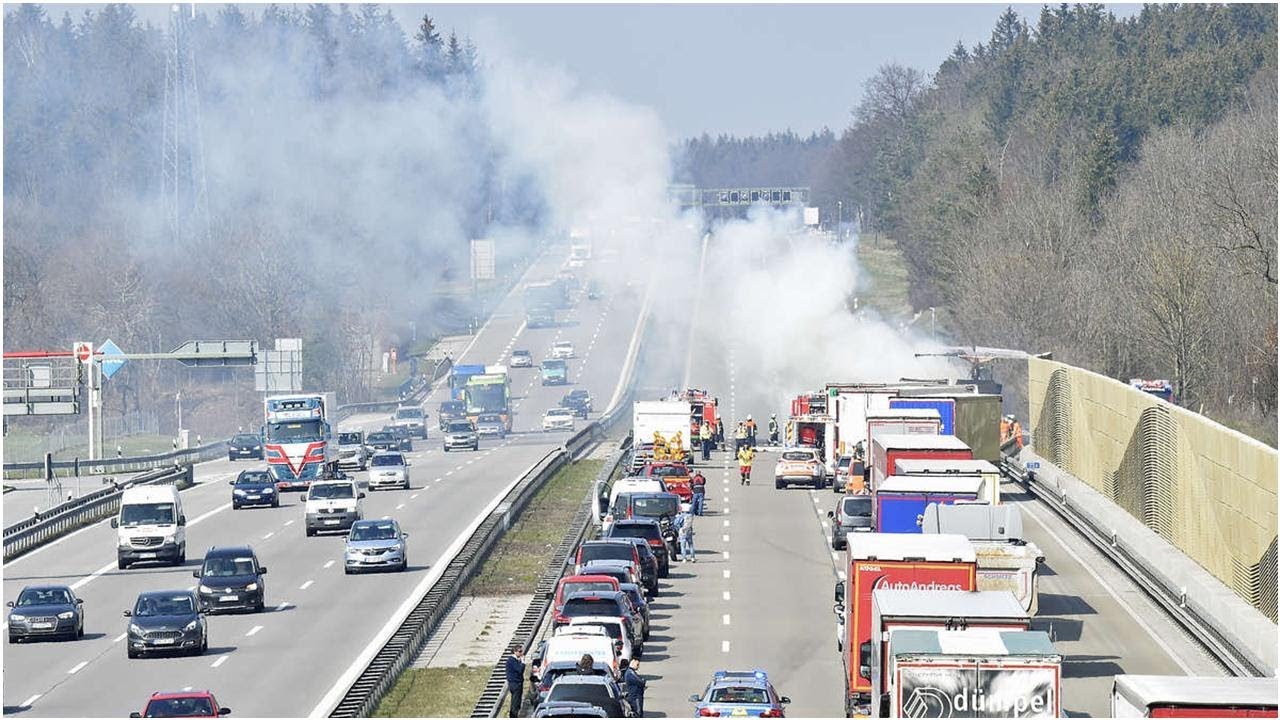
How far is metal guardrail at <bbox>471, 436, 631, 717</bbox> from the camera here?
34.5 meters

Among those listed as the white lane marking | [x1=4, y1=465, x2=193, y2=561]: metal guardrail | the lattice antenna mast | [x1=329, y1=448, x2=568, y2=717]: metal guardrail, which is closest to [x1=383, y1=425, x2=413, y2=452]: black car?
[x1=4, y1=465, x2=193, y2=561]: metal guardrail

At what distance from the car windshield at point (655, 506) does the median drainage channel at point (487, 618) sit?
1970mm

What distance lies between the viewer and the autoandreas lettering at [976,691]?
79.4 ft

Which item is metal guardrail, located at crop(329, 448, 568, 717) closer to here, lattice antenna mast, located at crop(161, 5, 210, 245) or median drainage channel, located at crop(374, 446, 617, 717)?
median drainage channel, located at crop(374, 446, 617, 717)

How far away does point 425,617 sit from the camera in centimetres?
4322

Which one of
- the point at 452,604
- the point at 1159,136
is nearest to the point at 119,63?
the point at 1159,136

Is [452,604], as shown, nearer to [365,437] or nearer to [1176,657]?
[1176,657]

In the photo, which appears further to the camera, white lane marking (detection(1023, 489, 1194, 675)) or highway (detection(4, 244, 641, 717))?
white lane marking (detection(1023, 489, 1194, 675))

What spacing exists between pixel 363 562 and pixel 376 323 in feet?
328

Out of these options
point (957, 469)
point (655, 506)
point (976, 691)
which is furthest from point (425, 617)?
point (976, 691)

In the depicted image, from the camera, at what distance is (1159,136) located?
461 feet

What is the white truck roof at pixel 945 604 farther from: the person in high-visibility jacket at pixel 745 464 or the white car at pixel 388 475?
the white car at pixel 388 475

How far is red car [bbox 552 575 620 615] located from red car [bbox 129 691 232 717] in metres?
11.4

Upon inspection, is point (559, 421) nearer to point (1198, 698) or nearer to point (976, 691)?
point (976, 691)
